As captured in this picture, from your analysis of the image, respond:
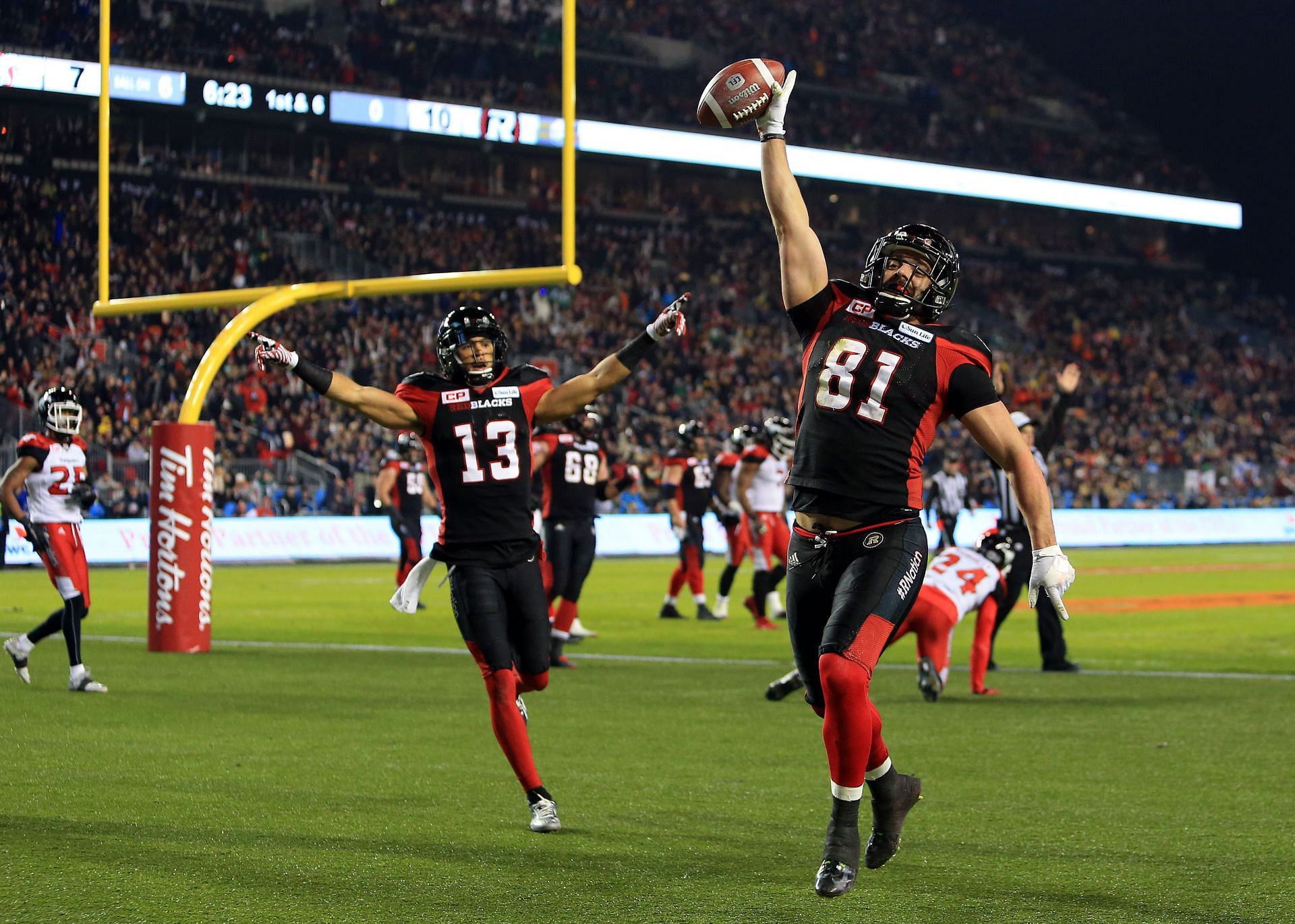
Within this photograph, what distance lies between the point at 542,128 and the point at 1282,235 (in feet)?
136

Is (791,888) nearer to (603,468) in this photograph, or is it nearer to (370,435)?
(603,468)

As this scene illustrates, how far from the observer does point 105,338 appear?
23531mm

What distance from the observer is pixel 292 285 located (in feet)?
44.5

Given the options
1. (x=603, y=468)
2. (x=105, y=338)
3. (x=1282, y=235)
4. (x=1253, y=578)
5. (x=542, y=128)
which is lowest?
(x=1253, y=578)

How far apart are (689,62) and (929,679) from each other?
2675 centimetres

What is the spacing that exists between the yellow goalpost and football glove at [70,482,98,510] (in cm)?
253

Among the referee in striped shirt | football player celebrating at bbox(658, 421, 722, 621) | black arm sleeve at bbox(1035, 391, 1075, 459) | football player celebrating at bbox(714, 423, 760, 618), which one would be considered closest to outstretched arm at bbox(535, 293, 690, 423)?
black arm sleeve at bbox(1035, 391, 1075, 459)

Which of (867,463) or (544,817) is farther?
(544,817)

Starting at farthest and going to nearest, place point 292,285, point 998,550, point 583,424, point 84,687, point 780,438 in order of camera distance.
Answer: point 780,438 < point 583,424 < point 292,285 < point 998,550 < point 84,687

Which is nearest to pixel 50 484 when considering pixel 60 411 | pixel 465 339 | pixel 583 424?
pixel 60 411

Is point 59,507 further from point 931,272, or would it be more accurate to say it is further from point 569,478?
point 931,272

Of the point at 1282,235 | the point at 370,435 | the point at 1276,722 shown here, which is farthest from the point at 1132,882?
the point at 1282,235

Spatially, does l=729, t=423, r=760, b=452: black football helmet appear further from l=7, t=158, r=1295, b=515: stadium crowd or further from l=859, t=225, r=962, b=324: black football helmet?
l=859, t=225, r=962, b=324: black football helmet

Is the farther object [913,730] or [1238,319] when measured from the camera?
[1238,319]
